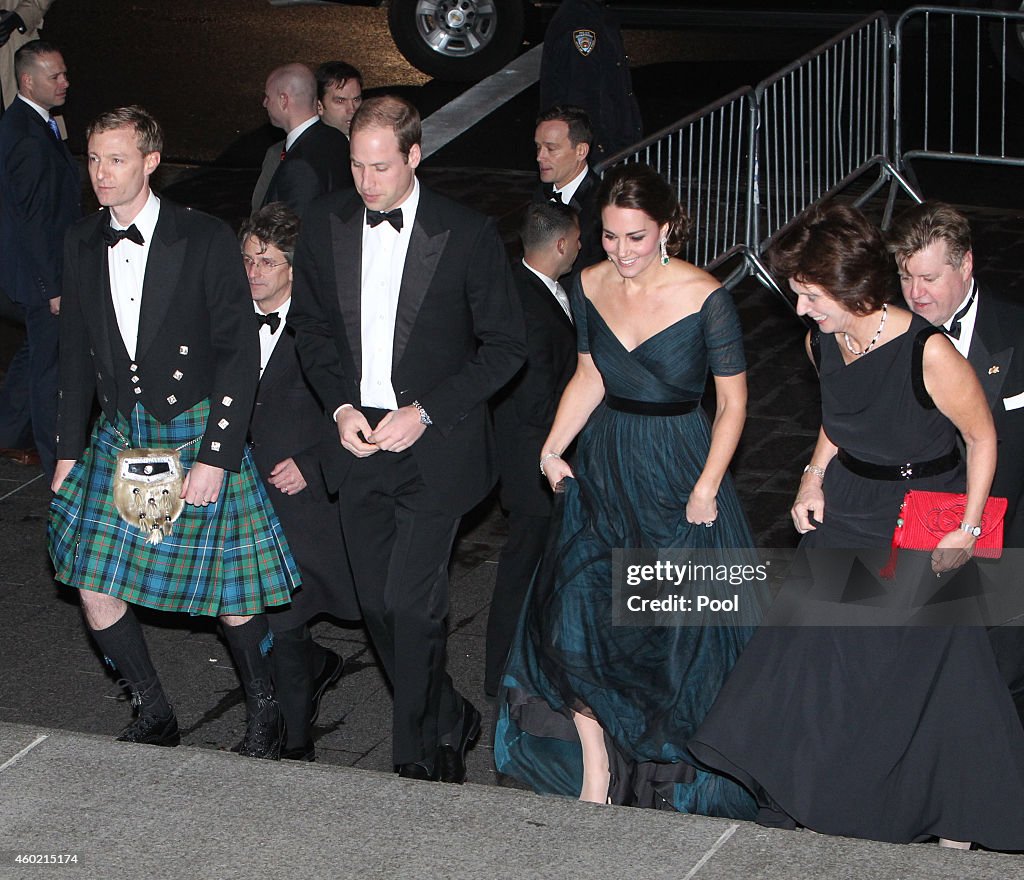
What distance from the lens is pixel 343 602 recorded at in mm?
6375

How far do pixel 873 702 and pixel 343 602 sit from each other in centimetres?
214

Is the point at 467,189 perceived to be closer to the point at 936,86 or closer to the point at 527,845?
the point at 936,86

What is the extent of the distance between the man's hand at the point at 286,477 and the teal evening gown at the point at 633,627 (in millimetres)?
988

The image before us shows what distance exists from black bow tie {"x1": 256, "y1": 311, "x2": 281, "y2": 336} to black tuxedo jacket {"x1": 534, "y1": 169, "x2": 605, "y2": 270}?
6.40 ft

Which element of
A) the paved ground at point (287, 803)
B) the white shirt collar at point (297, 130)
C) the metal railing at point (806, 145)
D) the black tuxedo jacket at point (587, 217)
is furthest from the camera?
the metal railing at point (806, 145)

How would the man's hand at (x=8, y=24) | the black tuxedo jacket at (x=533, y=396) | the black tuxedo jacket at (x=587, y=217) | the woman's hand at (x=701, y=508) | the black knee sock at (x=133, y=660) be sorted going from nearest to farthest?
the woman's hand at (x=701, y=508) → the black knee sock at (x=133, y=660) → the black tuxedo jacket at (x=533, y=396) → the black tuxedo jacket at (x=587, y=217) → the man's hand at (x=8, y=24)

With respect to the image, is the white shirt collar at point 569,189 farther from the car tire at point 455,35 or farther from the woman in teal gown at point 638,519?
the car tire at point 455,35

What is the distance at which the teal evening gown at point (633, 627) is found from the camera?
5617 mm

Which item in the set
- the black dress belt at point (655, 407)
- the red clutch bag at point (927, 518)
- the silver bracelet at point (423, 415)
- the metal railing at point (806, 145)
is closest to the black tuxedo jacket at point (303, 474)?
the silver bracelet at point (423, 415)

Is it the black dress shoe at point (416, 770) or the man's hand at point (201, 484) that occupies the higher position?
the man's hand at point (201, 484)

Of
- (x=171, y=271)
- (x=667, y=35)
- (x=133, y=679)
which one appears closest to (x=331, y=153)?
(x=171, y=271)

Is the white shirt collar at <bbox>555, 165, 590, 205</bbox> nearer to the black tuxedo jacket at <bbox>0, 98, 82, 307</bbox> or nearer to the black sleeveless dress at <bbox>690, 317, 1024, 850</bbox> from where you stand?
the black tuxedo jacket at <bbox>0, 98, 82, 307</bbox>

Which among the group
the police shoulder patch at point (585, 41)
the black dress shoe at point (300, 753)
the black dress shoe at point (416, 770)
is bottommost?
the black dress shoe at point (300, 753)

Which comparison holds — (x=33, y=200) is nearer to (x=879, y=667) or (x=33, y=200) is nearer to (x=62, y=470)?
(x=62, y=470)
